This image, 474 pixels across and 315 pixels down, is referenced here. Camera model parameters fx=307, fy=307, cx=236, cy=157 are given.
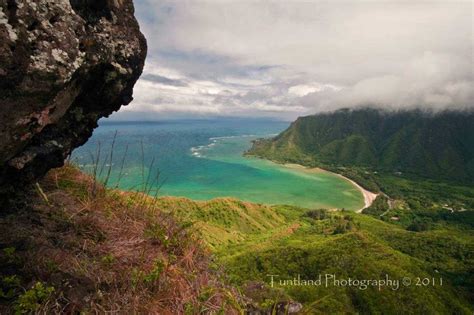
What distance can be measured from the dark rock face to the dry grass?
0.96m

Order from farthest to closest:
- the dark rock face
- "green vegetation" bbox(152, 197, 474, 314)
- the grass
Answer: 1. "green vegetation" bbox(152, 197, 474, 314)
2. the grass
3. the dark rock face

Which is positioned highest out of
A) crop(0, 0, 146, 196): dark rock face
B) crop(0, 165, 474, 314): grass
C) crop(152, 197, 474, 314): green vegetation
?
crop(0, 0, 146, 196): dark rock face

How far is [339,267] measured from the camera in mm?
69562

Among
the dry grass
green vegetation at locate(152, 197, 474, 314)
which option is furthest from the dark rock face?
green vegetation at locate(152, 197, 474, 314)

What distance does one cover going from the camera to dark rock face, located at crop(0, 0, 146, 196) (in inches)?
133

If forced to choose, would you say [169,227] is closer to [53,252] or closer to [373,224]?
[53,252]

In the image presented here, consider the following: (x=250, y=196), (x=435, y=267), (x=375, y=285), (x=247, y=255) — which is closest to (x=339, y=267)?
(x=375, y=285)

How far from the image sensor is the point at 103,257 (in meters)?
4.40

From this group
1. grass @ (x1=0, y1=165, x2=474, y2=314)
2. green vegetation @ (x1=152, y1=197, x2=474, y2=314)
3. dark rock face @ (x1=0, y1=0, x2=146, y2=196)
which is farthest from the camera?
green vegetation @ (x1=152, y1=197, x2=474, y2=314)

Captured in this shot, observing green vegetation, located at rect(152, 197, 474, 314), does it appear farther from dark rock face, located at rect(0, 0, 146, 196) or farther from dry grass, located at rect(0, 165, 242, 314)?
dark rock face, located at rect(0, 0, 146, 196)

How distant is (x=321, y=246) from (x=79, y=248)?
82.4m

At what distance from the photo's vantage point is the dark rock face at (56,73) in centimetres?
337

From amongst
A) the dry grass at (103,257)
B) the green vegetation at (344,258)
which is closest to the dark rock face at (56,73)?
the dry grass at (103,257)

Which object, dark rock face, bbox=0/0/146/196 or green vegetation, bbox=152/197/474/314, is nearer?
dark rock face, bbox=0/0/146/196
